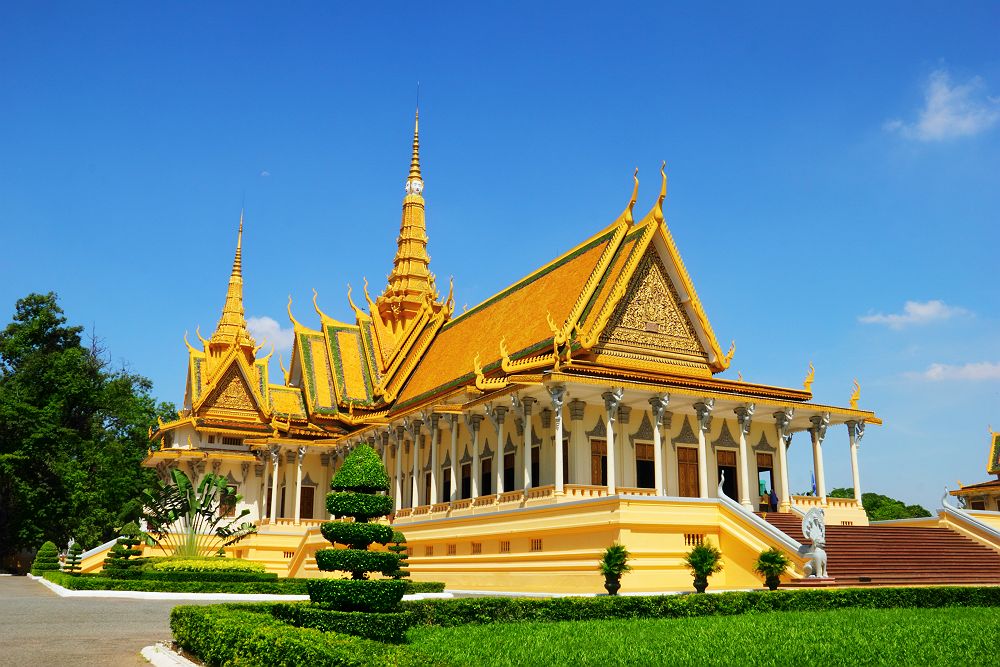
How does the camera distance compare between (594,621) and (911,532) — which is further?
(911,532)

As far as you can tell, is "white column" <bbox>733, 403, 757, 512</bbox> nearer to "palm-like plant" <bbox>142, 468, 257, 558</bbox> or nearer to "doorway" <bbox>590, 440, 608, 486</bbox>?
"doorway" <bbox>590, 440, 608, 486</bbox>

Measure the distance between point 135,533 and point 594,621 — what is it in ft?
66.0

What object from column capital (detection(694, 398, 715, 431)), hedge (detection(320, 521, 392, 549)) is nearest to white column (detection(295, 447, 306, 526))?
column capital (detection(694, 398, 715, 431))

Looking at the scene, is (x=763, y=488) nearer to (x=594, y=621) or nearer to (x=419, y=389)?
(x=419, y=389)

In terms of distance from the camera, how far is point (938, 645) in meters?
9.23

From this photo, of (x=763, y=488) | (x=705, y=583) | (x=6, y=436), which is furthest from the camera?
(x=6, y=436)

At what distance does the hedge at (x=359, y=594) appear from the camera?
1063cm

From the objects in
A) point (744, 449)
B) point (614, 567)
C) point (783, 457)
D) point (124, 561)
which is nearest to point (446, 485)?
point (124, 561)

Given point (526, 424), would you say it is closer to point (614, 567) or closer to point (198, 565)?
point (614, 567)

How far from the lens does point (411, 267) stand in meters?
41.9

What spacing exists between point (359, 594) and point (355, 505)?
55.5 inches

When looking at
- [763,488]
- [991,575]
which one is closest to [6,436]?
[763,488]

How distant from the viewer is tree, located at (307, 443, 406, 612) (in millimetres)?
10695

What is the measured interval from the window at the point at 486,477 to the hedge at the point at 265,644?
643 inches
